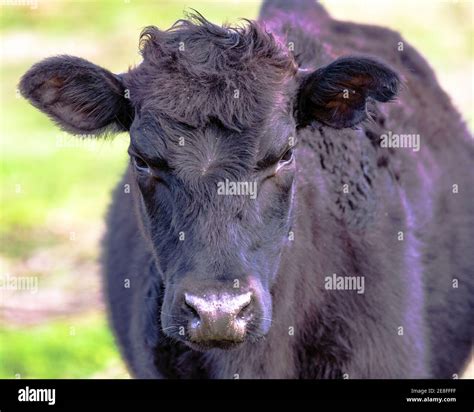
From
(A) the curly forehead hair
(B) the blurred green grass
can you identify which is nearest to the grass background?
(B) the blurred green grass

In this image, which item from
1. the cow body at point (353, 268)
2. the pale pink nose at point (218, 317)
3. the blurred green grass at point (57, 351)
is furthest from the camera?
the blurred green grass at point (57, 351)

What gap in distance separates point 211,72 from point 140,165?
666 millimetres

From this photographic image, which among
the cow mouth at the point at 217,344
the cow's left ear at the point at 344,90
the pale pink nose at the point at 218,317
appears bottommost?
the cow mouth at the point at 217,344

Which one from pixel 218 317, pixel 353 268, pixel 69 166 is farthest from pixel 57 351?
pixel 69 166

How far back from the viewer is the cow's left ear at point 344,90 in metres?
5.82

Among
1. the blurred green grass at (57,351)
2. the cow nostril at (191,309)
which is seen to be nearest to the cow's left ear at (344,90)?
the cow nostril at (191,309)

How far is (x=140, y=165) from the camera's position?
5.84 m

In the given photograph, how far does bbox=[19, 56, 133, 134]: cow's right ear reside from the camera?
5.89 meters

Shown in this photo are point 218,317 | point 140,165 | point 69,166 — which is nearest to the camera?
point 218,317

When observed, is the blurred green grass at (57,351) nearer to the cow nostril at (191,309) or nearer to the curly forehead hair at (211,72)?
the curly forehead hair at (211,72)

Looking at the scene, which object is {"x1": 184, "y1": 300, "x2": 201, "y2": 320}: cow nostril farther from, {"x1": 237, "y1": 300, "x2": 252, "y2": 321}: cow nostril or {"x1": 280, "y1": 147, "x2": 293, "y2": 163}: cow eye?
{"x1": 280, "y1": 147, "x2": 293, "y2": 163}: cow eye

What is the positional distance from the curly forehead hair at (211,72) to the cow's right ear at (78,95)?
16 cm

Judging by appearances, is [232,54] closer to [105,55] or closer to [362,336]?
[362,336]

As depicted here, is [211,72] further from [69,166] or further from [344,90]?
[69,166]
